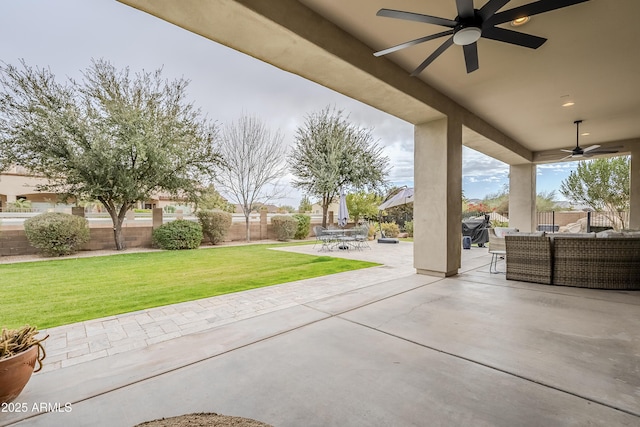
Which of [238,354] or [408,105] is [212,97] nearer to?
[408,105]

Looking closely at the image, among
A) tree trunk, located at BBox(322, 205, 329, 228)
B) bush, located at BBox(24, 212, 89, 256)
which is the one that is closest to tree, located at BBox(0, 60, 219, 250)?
bush, located at BBox(24, 212, 89, 256)

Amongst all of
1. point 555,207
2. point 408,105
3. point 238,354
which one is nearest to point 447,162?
point 408,105

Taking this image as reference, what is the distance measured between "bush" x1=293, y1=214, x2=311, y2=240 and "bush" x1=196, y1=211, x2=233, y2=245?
3.18 m

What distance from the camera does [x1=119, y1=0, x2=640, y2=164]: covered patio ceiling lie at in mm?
2715

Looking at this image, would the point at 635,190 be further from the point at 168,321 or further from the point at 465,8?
the point at 168,321

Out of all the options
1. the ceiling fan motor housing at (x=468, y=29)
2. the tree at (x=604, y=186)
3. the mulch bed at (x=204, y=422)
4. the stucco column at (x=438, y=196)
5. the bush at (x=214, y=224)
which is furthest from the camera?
the tree at (x=604, y=186)

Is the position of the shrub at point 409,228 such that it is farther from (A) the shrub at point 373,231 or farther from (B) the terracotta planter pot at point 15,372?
(B) the terracotta planter pot at point 15,372

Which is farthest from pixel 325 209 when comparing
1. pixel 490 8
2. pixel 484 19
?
pixel 490 8

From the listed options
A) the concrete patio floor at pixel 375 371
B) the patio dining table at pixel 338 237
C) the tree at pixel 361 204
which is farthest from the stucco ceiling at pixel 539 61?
the tree at pixel 361 204

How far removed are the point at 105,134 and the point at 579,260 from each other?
11736 millimetres

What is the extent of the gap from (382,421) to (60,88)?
11495mm

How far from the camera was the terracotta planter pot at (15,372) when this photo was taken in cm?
163

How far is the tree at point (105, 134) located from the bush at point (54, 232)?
1.06 metres

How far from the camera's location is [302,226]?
13.7 meters
